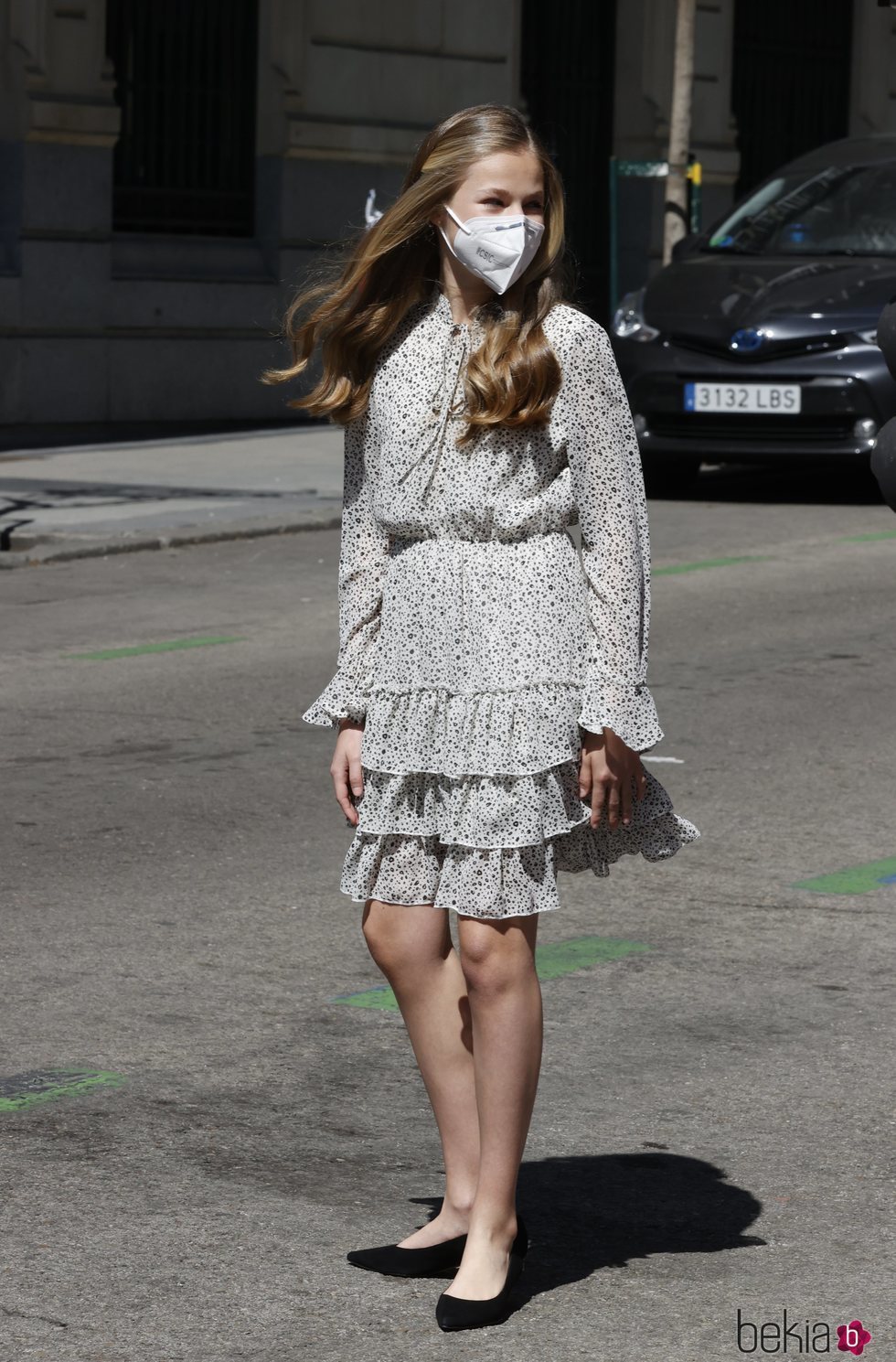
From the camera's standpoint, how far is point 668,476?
15.4 meters

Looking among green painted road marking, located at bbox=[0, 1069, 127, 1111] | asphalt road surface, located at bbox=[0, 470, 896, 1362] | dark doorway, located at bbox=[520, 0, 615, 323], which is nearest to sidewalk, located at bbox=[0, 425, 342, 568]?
asphalt road surface, located at bbox=[0, 470, 896, 1362]

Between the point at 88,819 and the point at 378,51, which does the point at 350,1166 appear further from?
the point at 378,51

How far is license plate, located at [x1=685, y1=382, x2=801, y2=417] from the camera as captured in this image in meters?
14.2

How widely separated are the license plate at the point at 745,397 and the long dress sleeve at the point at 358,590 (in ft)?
34.8

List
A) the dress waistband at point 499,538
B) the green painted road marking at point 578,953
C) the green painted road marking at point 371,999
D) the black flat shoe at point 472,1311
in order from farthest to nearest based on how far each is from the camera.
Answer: the green painted road marking at point 578,953
the green painted road marking at point 371,999
the dress waistband at point 499,538
the black flat shoe at point 472,1311

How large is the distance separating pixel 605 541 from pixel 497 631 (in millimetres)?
204

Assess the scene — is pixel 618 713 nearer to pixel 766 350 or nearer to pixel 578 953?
pixel 578 953

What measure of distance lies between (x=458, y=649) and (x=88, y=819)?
3.38 m

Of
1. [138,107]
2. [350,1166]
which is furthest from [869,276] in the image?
[350,1166]

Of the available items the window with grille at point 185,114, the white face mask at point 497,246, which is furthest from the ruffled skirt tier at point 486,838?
the window with grille at point 185,114

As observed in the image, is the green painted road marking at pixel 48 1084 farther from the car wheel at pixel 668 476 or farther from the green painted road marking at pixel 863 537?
the car wheel at pixel 668 476

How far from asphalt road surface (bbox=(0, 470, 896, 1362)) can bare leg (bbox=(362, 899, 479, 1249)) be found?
0.14 meters

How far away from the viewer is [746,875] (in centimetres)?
632

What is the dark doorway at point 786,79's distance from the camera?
25.7 m
